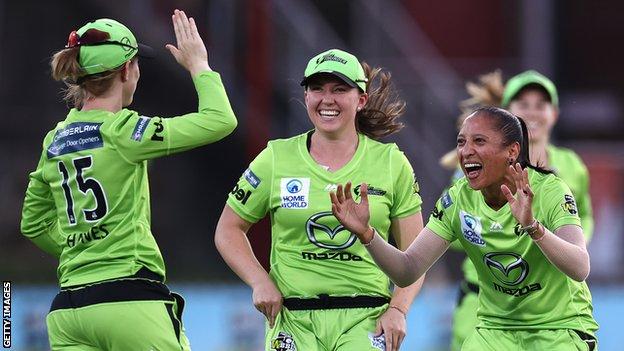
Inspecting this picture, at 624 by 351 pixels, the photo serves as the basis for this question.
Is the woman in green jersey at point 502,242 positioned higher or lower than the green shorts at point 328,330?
higher

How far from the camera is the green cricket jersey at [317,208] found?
20.8 ft

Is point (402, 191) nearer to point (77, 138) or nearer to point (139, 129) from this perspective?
point (139, 129)

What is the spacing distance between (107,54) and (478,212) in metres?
1.80

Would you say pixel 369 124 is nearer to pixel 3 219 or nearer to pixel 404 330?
pixel 404 330

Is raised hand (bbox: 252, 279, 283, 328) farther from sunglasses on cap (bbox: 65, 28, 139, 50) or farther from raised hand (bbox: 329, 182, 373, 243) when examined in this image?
sunglasses on cap (bbox: 65, 28, 139, 50)

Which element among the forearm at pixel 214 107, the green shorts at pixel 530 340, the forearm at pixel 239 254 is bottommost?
the green shorts at pixel 530 340

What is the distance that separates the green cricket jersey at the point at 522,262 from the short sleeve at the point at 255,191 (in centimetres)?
84

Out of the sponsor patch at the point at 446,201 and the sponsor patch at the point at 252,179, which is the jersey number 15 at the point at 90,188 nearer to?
the sponsor patch at the point at 252,179

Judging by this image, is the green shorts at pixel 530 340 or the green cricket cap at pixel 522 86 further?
the green cricket cap at pixel 522 86

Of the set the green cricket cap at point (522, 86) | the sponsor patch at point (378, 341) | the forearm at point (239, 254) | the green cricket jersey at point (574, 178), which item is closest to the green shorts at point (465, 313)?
the green cricket jersey at point (574, 178)

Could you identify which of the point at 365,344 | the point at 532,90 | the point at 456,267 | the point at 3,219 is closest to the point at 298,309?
the point at 365,344

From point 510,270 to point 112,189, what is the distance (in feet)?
5.87

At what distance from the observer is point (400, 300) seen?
6.40 m

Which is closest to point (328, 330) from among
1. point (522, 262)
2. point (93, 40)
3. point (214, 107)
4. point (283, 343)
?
point (283, 343)
